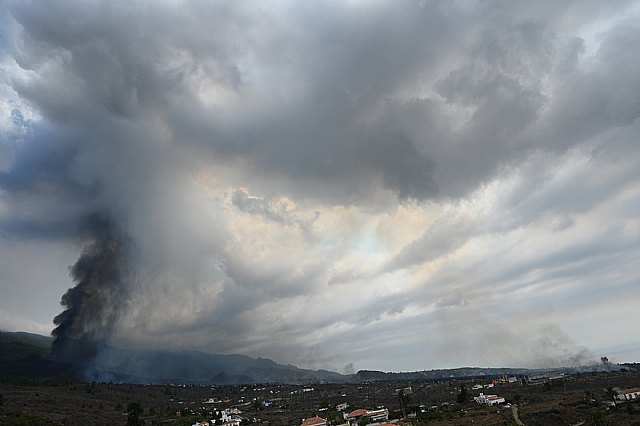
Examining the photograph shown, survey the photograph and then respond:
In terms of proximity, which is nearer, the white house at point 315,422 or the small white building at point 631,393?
the white house at point 315,422

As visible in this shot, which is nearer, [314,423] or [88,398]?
[314,423]

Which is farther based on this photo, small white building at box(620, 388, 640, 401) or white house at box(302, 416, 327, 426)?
small white building at box(620, 388, 640, 401)

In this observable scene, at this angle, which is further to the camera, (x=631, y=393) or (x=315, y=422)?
(x=631, y=393)

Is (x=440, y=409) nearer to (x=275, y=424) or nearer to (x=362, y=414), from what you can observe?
(x=362, y=414)

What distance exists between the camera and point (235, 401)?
19225cm

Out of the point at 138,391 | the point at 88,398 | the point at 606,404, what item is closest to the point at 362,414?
the point at 606,404

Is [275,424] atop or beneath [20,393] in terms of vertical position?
beneath

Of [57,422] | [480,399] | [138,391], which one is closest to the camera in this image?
[57,422]

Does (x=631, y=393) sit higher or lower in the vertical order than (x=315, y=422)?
higher

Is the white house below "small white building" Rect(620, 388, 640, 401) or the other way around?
below

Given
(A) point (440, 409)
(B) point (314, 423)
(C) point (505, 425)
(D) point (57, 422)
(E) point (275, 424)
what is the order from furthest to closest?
(A) point (440, 409) → (E) point (275, 424) → (B) point (314, 423) → (D) point (57, 422) → (C) point (505, 425)

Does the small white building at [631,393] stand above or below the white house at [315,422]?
above

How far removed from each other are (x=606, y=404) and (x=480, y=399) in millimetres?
39355

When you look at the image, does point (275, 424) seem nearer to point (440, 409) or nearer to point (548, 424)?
point (440, 409)
